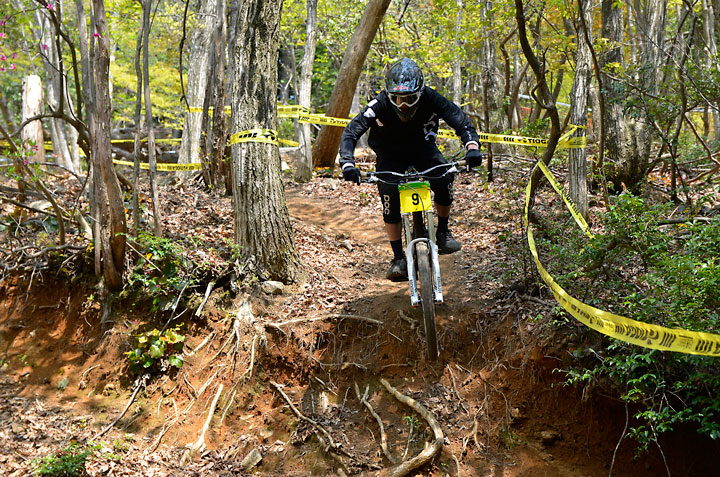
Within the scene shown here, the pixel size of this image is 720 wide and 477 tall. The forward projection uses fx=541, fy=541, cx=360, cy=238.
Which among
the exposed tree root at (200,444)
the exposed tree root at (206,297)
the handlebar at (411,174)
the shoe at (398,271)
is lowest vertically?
the exposed tree root at (200,444)

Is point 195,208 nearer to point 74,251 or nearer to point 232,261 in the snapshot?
point 74,251

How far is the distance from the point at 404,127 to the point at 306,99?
7498mm

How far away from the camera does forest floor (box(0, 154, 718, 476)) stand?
4.35 meters

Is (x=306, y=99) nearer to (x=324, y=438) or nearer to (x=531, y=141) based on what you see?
(x=531, y=141)

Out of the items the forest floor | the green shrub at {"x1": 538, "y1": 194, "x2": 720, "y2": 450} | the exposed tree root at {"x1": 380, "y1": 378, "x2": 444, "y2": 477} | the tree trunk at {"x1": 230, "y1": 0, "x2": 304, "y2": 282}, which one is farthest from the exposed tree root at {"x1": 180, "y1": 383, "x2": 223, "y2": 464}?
the green shrub at {"x1": 538, "y1": 194, "x2": 720, "y2": 450}

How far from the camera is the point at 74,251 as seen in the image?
6.50 m

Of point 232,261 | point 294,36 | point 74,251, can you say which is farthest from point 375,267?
point 294,36

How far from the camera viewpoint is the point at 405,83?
483 cm

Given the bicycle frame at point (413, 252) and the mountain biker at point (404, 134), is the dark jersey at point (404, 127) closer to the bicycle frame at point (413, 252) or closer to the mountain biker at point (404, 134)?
the mountain biker at point (404, 134)

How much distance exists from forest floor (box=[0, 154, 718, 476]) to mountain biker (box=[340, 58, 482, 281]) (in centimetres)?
82

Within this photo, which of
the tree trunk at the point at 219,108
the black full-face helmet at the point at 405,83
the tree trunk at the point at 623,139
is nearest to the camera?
the black full-face helmet at the point at 405,83

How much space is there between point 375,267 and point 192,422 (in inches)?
120

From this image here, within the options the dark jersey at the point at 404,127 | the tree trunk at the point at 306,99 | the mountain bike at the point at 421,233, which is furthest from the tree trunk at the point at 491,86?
the mountain bike at the point at 421,233

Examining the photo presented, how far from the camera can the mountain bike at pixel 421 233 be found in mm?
4676
